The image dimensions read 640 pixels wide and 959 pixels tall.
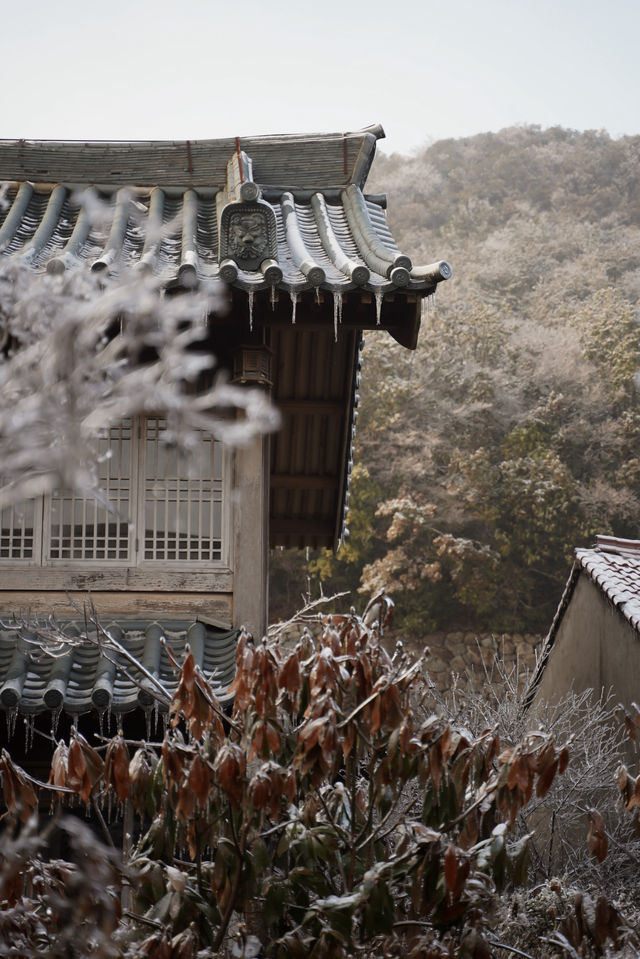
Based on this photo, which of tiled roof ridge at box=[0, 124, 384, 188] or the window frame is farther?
tiled roof ridge at box=[0, 124, 384, 188]

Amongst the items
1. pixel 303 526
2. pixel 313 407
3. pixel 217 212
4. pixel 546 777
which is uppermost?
pixel 217 212

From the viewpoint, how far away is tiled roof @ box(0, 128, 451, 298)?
643 centimetres

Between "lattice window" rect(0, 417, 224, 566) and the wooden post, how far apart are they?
20 cm

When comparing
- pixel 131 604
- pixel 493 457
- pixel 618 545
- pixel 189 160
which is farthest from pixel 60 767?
pixel 493 457

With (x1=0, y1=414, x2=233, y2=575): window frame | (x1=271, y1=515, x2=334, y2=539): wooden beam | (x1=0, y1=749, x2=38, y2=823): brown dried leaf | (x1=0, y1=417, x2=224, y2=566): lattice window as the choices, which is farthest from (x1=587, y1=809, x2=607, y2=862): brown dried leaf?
(x1=271, y1=515, x2=334, y2=539): wooden beam

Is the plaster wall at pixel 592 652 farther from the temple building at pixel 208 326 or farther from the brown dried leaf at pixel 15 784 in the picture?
the brown dried leaf at pixel 15 784

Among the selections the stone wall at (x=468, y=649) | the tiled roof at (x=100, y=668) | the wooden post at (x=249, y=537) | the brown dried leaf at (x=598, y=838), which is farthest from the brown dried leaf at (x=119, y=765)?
the stone wall at (x=468, y=649)

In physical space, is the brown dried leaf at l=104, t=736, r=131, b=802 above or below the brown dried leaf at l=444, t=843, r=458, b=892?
above

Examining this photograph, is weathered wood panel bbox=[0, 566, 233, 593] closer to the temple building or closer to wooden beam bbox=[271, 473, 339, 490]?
the temple building

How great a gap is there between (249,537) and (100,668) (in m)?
1.47

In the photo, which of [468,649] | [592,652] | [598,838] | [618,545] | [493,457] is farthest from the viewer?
[493,457]

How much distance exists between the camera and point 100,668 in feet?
19.4

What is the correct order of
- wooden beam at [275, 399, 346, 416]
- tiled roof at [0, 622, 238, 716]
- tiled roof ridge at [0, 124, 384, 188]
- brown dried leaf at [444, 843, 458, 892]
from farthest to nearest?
wooden beam at [275, 399, 346, 416] → tiled roof ridge at [0, 124, 384, 188] → tiled roof at [0, 622, 238, 716] → brown dried leaf at [444, 843, 458, 892]

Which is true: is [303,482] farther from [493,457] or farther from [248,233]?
[493,457]
